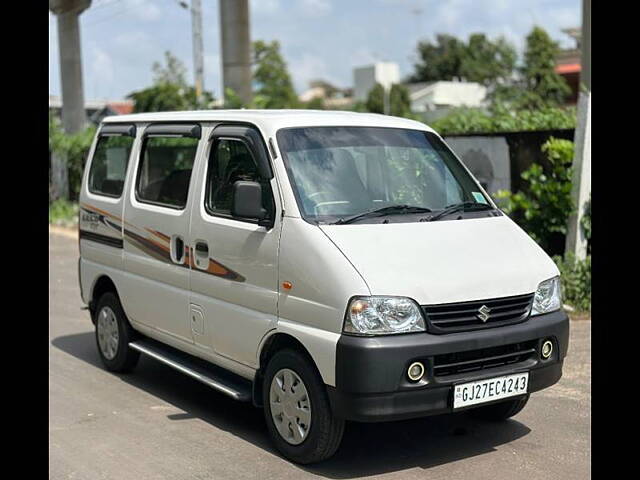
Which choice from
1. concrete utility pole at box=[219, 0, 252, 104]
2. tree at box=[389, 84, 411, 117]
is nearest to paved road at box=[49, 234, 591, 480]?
concrete utility pole at box=[219, 0, 252, 104]

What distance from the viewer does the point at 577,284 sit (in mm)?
9211

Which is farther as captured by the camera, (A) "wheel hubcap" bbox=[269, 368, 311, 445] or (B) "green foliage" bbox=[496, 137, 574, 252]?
(B) "green foliage" bbox=[496, 137, 574, 252]

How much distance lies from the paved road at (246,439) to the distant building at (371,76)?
79.8 m

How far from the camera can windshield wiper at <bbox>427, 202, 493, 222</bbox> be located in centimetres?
539

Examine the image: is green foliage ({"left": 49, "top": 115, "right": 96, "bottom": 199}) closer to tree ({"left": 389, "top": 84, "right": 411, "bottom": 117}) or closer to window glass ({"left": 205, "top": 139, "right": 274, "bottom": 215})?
window glass ({"left": 205, "top": 139, "right": 274, "bottom": 215})

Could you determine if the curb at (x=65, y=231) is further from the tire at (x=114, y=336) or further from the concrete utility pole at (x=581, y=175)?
the concrete utility pole at (x=581, y=175)

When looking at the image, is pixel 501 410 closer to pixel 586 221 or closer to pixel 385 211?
pixel 385 211

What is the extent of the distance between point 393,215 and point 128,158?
2919 mm

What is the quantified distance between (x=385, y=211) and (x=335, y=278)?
0.77 m

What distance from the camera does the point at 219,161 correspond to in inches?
236

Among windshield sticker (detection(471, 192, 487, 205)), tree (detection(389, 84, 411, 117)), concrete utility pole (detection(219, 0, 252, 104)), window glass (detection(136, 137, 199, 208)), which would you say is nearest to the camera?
windshield sticker (detection(471, 192, 487, 205))

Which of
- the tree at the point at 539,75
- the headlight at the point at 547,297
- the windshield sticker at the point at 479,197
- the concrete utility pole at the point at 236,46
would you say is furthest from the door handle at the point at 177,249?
the tree at the point at 539,75

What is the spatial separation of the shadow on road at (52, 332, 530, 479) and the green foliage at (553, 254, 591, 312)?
11.7 ft

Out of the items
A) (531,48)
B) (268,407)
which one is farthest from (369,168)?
(531,48)
